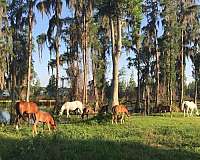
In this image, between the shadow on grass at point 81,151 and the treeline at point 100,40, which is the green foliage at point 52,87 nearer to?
the treeline at point 100,40

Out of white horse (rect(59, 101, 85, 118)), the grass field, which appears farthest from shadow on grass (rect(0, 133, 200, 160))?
white horse (rect(59, 101, 85, 118))

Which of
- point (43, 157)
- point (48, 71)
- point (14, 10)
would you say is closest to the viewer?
point (43, 157)

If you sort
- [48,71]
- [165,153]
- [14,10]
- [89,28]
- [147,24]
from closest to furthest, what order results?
[165,153], [14,10], [89,28], [147,24], [48,71]

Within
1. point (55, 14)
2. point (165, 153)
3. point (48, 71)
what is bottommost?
point (165, 153)

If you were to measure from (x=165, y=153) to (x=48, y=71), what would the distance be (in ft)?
159

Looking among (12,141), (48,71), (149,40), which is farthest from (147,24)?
(12,141)

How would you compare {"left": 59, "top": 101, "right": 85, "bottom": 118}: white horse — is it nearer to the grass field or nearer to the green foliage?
the grass field

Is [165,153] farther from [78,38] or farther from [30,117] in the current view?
[78,38]

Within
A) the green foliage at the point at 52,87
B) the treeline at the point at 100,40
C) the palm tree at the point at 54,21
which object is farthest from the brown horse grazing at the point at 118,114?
the green foliage at the point at 52,87

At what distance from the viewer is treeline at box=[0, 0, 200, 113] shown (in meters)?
39.5

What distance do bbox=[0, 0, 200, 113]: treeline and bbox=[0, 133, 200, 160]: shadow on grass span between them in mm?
16817

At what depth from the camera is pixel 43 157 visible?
17.4 m

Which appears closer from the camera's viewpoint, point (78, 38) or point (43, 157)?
point (43, 157)

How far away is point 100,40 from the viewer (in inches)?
2530
